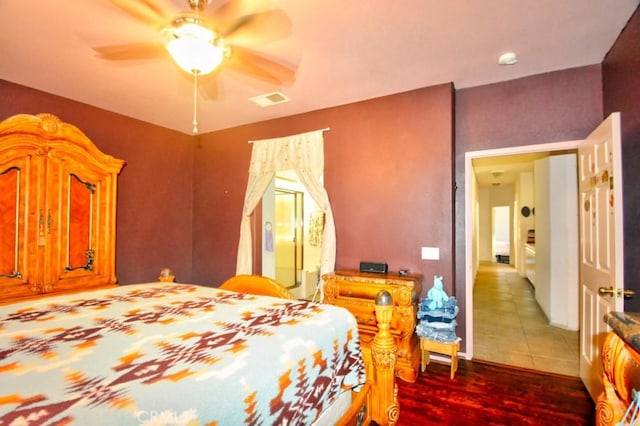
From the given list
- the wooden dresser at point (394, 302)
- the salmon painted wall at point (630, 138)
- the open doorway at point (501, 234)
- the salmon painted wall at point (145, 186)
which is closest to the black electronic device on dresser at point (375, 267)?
the wooden dresser at point (394, 302)

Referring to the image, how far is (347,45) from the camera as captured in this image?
2354mm

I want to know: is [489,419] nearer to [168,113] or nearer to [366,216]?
[366,216]

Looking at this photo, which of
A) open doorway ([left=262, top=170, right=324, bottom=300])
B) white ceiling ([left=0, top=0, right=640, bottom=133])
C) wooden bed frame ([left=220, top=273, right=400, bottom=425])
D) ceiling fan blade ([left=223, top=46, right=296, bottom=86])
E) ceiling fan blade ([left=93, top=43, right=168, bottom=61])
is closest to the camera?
wooden bed frame ([left=220, top=273, right=400, bottom=425])

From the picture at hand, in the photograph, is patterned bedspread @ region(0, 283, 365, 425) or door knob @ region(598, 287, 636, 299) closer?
patterned bedspread @ region(0, 283, 365, 425)

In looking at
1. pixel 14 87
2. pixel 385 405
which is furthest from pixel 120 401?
pixel 14 87

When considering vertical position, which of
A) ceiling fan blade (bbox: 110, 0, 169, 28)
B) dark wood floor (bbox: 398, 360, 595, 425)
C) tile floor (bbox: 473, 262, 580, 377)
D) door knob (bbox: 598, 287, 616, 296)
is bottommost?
tile floor (bbox: 473, 262, 580, 377)

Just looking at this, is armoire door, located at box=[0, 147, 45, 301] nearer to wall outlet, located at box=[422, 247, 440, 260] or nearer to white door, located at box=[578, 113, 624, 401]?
wall outlet, located at box=[422, 247, 440, 260]

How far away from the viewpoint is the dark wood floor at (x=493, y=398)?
2.07 m

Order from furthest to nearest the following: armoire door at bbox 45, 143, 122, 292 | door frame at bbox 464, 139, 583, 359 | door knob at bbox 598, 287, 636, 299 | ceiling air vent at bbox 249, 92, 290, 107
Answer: ceiling air vent at bbox 249, 92, 290, 107 < door frame at bbox 464, 139, 583, 359 < armoire door at bbox 45, 143, 122, 292 < door knob at bbox 598, 287, 636, 299

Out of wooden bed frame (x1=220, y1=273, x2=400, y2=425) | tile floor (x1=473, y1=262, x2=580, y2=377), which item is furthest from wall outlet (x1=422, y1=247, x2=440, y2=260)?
wooden bed frame (x1=220, y1=273, x2=400, y2=425)

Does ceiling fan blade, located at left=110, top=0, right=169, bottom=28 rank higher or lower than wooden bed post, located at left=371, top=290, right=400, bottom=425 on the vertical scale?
higher

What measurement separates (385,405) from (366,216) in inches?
77.6

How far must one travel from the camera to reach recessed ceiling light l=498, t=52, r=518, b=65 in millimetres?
2483

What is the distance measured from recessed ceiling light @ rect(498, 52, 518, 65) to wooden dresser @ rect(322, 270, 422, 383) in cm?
201
